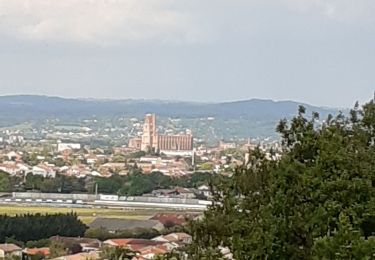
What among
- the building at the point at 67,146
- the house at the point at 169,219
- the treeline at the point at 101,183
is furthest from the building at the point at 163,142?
the house at the point at 169,219

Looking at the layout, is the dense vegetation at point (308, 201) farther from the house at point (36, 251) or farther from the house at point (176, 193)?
the house at point (176, 193)

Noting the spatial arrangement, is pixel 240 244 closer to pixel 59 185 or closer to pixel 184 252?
pixel 184 252

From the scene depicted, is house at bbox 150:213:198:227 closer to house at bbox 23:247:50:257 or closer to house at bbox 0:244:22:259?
house at bbox 23:247:50:257

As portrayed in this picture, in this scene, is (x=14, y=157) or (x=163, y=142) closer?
(x=14, y=157)

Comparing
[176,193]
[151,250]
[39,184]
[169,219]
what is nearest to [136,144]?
[39,184]

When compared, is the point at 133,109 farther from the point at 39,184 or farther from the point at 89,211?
the point at 89,211
